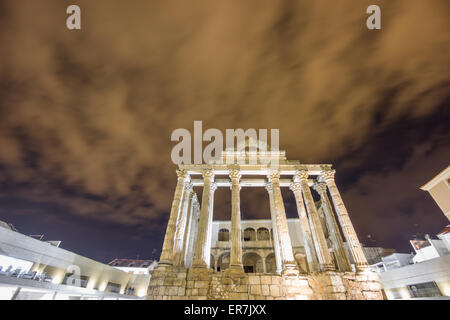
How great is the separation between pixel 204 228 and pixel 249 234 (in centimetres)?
1855

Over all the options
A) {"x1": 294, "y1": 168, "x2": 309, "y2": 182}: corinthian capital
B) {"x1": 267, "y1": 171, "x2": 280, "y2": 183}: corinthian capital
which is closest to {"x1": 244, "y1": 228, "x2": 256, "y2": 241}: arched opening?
{"x1": 267, "y1": 171, "x2": 280, "y2": 183}: corinthian capital

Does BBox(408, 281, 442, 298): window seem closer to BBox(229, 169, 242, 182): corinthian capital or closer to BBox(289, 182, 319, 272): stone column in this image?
BBox(289, 182, 319, 272): stone column

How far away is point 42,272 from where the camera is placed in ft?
66.7

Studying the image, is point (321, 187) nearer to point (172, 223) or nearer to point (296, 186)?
point (296, 186)

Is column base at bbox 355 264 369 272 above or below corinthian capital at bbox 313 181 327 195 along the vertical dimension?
below

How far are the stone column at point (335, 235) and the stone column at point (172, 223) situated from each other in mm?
14502

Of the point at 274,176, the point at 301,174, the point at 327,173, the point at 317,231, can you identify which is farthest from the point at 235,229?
the point at 327,173

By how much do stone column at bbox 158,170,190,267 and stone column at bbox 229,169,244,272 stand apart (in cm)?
496

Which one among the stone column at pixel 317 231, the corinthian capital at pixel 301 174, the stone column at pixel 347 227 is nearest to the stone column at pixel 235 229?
the corinthian capital at pixel 301 174

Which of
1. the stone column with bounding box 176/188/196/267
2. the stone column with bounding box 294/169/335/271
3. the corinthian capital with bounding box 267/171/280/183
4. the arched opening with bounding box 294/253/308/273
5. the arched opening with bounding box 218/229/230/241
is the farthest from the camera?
the arched opening with bounding box 218/229/230/241

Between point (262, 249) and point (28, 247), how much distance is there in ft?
94.5

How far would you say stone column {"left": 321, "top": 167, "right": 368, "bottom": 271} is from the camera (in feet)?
47.9

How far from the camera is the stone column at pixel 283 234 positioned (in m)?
14.1

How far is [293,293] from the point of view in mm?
12891
